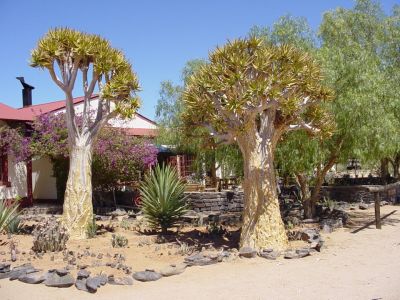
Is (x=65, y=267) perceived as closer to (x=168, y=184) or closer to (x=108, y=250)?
(x=108, y=250)

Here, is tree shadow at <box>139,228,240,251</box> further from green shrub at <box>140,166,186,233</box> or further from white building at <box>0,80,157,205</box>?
white building at <box>0,80,157,205</box>

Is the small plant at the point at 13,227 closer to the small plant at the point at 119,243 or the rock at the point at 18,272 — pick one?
the small plant at the point at 119,243

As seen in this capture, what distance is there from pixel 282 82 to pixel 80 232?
5736 mm

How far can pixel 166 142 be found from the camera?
827 inches

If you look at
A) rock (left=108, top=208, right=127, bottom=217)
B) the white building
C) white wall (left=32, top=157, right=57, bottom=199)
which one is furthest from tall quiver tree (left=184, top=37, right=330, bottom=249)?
white wall (left=32, top=157, right=57, bottom=199)

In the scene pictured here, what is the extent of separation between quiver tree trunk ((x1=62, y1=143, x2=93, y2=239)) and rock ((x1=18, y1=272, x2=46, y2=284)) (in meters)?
3.46

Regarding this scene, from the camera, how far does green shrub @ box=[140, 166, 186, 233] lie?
1156 cm

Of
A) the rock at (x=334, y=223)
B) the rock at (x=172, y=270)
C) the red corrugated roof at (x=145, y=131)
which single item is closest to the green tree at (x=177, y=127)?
the red corrugated roof at (x=145, y=131)

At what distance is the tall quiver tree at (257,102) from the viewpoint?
8312 millimetres

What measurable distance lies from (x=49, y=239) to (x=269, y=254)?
4.25 metres

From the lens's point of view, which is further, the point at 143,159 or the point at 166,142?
the point at 166,142

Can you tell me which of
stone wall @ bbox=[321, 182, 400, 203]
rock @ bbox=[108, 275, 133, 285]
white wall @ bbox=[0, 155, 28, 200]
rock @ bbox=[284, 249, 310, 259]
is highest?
white wall @ bbox=[0, 155, 28, 200]

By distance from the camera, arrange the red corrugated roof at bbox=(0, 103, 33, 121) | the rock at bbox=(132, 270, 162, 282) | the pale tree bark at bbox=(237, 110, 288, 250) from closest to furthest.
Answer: the rock at bbox=(132, 270, 162, 282), the pale tree bark at bbox=(237, 110, 288, 250), the red corrugated roof at bbox=(0, 103, 33, 121)

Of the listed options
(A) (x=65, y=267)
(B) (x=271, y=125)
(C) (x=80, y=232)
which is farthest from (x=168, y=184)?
(A) (x=65, y=267)
